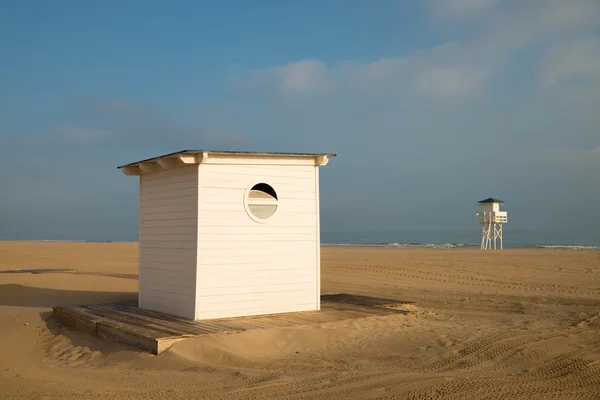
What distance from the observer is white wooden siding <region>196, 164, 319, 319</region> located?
32.0 ft

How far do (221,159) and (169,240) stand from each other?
76.0 inches

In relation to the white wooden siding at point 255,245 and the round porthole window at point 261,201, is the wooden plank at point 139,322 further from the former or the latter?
the round porthole window at point 261,201

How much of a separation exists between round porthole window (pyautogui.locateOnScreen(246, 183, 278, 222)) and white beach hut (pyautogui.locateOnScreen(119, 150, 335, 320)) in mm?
18

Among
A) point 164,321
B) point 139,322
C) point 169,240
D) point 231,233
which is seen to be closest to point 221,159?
point 231,233

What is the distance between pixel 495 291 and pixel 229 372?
1097 centimetres

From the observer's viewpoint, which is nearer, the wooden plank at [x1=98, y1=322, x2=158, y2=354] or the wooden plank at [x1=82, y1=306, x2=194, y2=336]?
the wooden plank at [x1=98, y1=322, x2=158, y2=354]

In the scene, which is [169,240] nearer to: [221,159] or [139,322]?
[139,322]

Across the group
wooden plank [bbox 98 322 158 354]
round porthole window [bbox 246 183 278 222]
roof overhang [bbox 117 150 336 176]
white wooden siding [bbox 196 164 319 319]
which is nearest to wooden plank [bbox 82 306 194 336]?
wooden plank [bbox 98 322 158 354]

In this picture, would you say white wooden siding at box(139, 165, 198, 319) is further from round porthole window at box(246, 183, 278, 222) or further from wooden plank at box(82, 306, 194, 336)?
round porthole window at box(246, 183, 278, 222)

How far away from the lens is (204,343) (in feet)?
26.8

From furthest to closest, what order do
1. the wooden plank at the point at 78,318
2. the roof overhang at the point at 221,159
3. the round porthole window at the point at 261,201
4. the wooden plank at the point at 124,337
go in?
the round porthole window at the point at 261,201
the wooden plank at the point at 78,318
the roof overhang at the point at 221,159
the wooden plank at the point at 124,337

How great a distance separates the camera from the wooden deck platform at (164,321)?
A: 335 inches

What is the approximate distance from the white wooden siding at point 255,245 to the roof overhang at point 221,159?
0.33 feet

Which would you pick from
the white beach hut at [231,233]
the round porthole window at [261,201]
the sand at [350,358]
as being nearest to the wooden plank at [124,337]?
the sand at [350,358]
